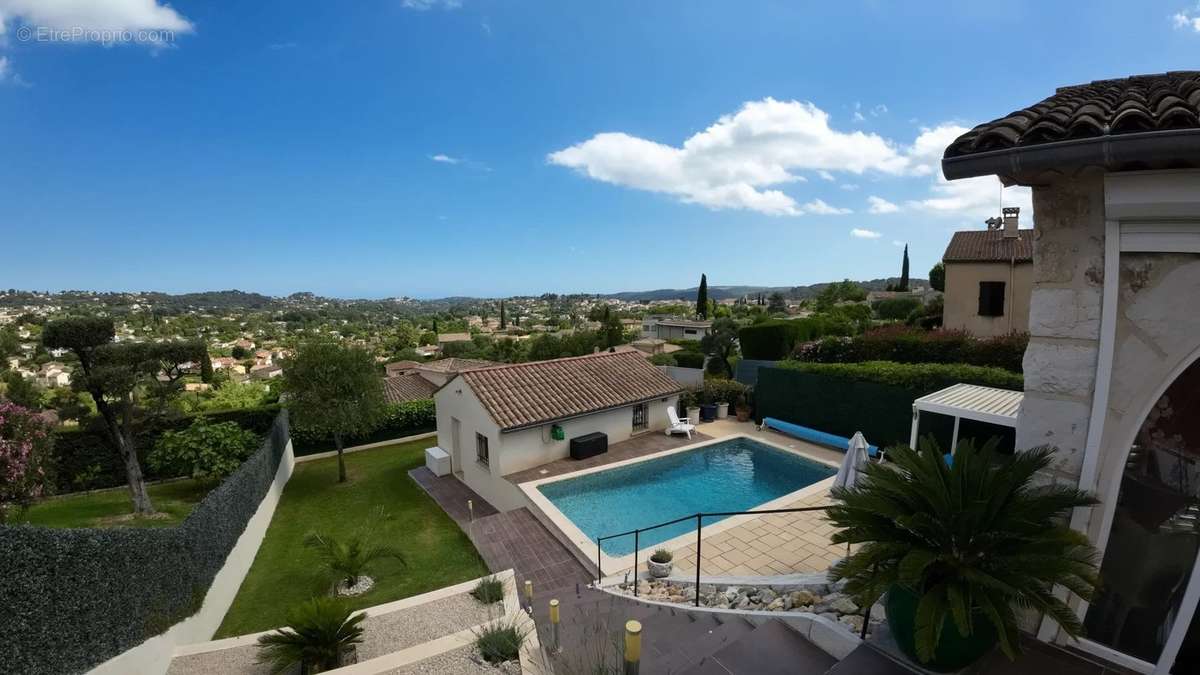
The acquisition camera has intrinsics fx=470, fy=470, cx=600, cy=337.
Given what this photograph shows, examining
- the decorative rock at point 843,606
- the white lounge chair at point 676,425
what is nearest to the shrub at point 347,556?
the decorative rock at point 843,606

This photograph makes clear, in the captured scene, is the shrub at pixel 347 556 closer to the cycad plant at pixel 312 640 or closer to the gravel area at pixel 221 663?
the gravel area at pixel 221 663

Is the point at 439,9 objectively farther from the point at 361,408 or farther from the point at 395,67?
the point at 361,408

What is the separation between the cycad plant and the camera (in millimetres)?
5996

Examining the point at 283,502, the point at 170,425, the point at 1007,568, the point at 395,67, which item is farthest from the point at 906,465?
the point at 170,425

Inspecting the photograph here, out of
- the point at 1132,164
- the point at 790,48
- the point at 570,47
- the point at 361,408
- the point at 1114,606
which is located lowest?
the point at 361,408

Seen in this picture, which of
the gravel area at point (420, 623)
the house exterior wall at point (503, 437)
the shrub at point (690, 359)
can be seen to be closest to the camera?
the gravel area at point (420, 623)

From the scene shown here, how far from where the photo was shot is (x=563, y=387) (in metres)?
16.5

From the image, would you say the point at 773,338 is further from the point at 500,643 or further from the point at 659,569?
the point at 500,643

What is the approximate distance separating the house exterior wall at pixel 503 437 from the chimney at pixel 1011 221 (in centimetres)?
1884

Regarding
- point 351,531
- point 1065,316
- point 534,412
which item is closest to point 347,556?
point 351,531

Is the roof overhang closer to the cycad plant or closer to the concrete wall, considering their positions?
the cycad plant

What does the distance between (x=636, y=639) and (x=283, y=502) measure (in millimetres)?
15802

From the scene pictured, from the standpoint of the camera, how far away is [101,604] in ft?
18.6

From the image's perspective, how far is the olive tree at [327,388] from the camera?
636 inches
